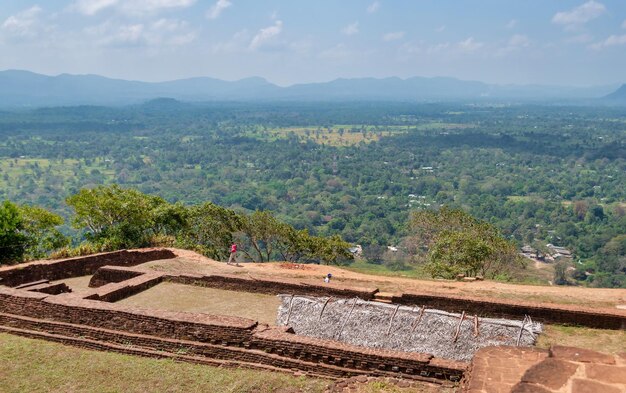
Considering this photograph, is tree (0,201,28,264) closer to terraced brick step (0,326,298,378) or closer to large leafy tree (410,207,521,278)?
terraced brick step (0,326,298,378)

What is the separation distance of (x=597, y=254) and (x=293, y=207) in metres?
51.6

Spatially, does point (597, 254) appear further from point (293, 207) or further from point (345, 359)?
point (345, 359)

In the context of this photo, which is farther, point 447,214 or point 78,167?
point 78,167

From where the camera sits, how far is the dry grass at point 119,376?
9.96 metres

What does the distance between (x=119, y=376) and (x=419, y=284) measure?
10898 mm

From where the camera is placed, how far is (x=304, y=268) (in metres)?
21.9

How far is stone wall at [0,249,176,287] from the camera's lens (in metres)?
17.1

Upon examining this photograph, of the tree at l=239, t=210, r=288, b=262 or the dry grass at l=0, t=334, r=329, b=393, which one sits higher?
the dry grass at l=0, t=334, r=329, b=393

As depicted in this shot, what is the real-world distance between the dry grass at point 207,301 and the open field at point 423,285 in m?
1.77

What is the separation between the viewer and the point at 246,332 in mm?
11148

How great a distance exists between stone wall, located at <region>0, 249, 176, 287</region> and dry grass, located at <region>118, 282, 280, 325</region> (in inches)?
168

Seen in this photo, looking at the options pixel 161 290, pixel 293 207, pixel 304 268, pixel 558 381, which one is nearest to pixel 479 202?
pixel 293 207

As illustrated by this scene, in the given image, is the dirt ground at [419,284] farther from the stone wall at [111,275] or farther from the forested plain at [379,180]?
the forested plain at [379,180]

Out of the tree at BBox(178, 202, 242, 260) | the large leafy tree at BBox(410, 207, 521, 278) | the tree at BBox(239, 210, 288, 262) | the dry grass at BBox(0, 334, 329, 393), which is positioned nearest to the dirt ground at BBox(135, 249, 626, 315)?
the large leafy tree at BBox(410, 207, 521, 278)
